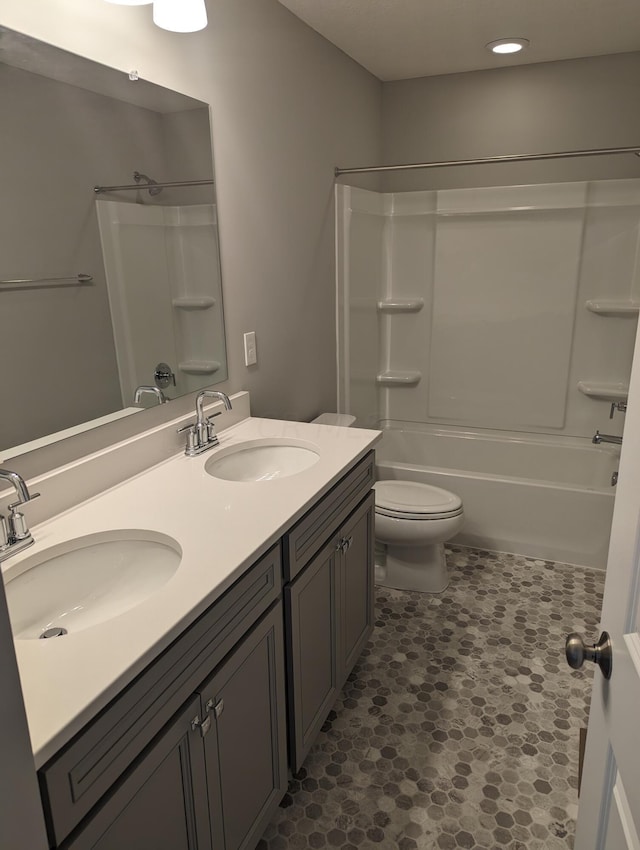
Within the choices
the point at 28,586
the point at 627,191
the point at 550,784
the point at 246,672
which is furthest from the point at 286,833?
the point at 627,191

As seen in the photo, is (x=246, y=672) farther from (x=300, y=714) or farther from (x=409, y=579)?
(x=409, y=579)

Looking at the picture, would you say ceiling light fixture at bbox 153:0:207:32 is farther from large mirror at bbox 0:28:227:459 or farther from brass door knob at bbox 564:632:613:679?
brass door knob at bbox 564:632:613:679

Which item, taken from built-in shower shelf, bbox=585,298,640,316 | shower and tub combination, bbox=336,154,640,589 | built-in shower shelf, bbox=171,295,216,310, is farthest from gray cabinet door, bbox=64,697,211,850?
built-in shower shelf, bbox=585,298,640,316

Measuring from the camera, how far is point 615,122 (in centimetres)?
304

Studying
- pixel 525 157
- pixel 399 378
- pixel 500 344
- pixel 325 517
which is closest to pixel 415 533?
pixel 325 517

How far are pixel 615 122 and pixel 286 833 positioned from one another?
11.1 feet

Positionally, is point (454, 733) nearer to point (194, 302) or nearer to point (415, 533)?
point (415, 533)

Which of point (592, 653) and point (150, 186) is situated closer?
point (592, 653)

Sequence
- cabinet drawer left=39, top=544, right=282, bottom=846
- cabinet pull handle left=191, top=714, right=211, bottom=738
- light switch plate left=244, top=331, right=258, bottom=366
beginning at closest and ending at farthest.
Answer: cabinet drawer left=39, top=544, right=282, bottom=846, cabinet pull handle left=191, top=714, right=211, bottom=738, light switch plate left=244, top=331, right=258, bottom=366

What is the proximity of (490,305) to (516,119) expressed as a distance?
0.98m

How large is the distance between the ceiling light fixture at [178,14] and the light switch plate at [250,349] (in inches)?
38.7

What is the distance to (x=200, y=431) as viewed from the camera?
192 centimetres

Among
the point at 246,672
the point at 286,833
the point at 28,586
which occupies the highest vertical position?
the point at 28,586

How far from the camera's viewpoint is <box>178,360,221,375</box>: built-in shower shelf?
6.45 feet
